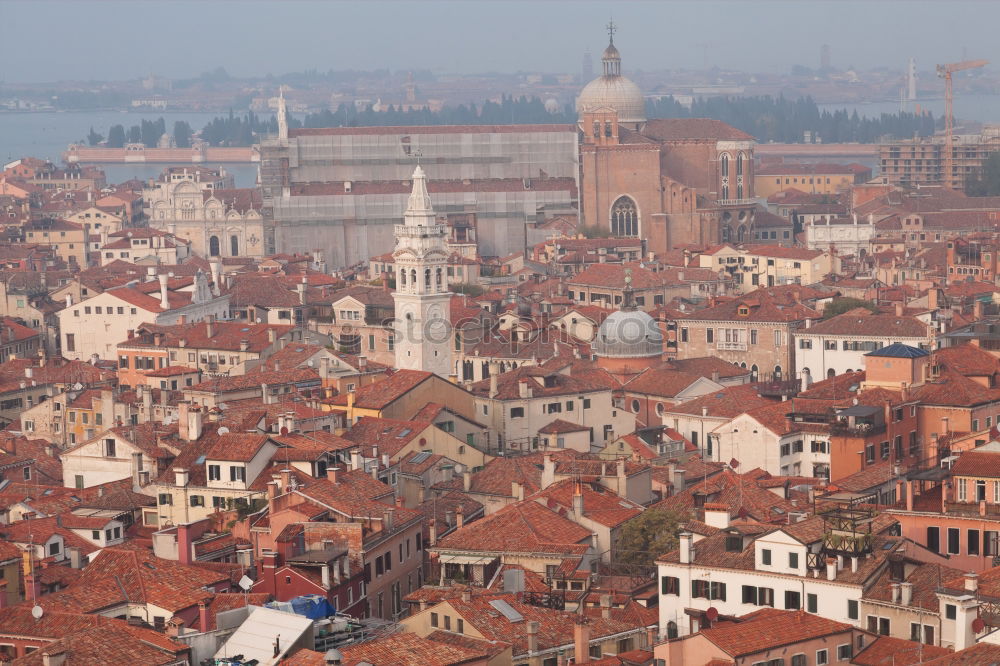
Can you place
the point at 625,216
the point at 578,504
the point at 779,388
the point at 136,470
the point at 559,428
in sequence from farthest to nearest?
1. the point at 625,216
2. the point at 779,388
3. the point at 559,428
4. the point at 136,470
5. the point at 578,504

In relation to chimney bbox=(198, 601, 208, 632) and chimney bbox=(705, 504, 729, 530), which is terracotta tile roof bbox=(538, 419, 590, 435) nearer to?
chimney bbox=(705, 504, 729, 530)

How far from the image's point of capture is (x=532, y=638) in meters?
18.8

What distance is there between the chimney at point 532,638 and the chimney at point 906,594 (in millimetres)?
3076

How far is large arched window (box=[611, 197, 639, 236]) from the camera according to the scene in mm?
85000

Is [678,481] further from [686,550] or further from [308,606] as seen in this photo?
[308,606]

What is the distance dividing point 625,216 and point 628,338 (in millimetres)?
41981

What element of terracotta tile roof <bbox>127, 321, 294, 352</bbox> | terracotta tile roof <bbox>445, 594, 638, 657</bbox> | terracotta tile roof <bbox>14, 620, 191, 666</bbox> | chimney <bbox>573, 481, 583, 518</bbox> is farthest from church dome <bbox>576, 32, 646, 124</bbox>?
terracotta tile roof <bbox>14, 620, 191, 666</bbox>

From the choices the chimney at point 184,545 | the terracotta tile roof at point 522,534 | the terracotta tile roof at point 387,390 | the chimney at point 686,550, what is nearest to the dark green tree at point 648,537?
the terracotta tile roof at point 522,534

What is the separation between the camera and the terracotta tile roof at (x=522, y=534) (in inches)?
928

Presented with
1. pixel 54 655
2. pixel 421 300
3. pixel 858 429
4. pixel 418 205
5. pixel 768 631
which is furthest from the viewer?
pixel 418 205

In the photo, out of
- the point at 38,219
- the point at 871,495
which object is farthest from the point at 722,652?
the point at 38,219

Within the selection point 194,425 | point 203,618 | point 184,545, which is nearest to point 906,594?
point 203,618

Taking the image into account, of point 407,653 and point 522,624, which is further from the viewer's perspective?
point 522,624

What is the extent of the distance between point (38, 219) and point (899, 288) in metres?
43.4
